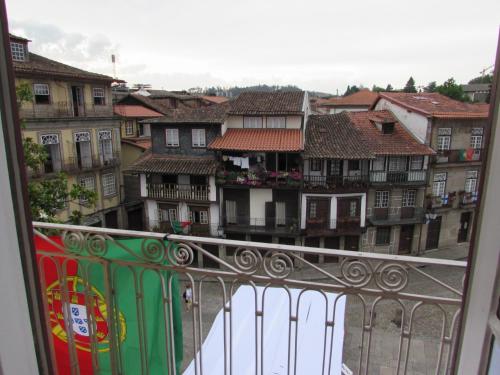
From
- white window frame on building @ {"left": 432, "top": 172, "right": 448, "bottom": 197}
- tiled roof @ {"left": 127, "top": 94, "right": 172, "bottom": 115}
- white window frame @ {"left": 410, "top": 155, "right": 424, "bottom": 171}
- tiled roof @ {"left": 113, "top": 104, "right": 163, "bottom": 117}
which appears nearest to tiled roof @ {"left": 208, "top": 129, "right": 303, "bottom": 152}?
white window frame @ {"left": 410, "top": 155, "right": 424, "bottom": 171}

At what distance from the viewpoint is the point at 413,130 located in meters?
14.4

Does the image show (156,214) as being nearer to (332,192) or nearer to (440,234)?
(332,192)

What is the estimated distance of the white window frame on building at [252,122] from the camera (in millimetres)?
14031

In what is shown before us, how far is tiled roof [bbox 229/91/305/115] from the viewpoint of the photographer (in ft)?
44.7

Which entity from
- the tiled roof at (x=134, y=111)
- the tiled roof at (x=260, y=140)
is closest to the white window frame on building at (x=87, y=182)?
the tiled roof at (x=134, y=111)

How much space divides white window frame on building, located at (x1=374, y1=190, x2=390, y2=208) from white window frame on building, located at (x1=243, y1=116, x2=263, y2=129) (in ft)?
17.0

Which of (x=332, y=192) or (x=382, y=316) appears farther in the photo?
(x=332, y=192)

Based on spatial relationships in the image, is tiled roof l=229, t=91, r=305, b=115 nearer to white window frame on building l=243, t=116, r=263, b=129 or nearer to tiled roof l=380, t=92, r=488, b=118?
white window frame on building l=243, t=116, r=263, b=129

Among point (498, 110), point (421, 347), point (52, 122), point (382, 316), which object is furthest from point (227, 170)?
point (498, 110)

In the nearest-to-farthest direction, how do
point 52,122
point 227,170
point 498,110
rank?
point 498,110 < point 52,122 < point 227,170

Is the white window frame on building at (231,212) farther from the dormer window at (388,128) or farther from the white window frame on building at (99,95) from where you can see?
the dormer window at (388,128)

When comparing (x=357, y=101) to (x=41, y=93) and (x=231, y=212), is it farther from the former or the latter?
(x=41, y=93)

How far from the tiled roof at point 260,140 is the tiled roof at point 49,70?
5.06m

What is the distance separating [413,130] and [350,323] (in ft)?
27.5
